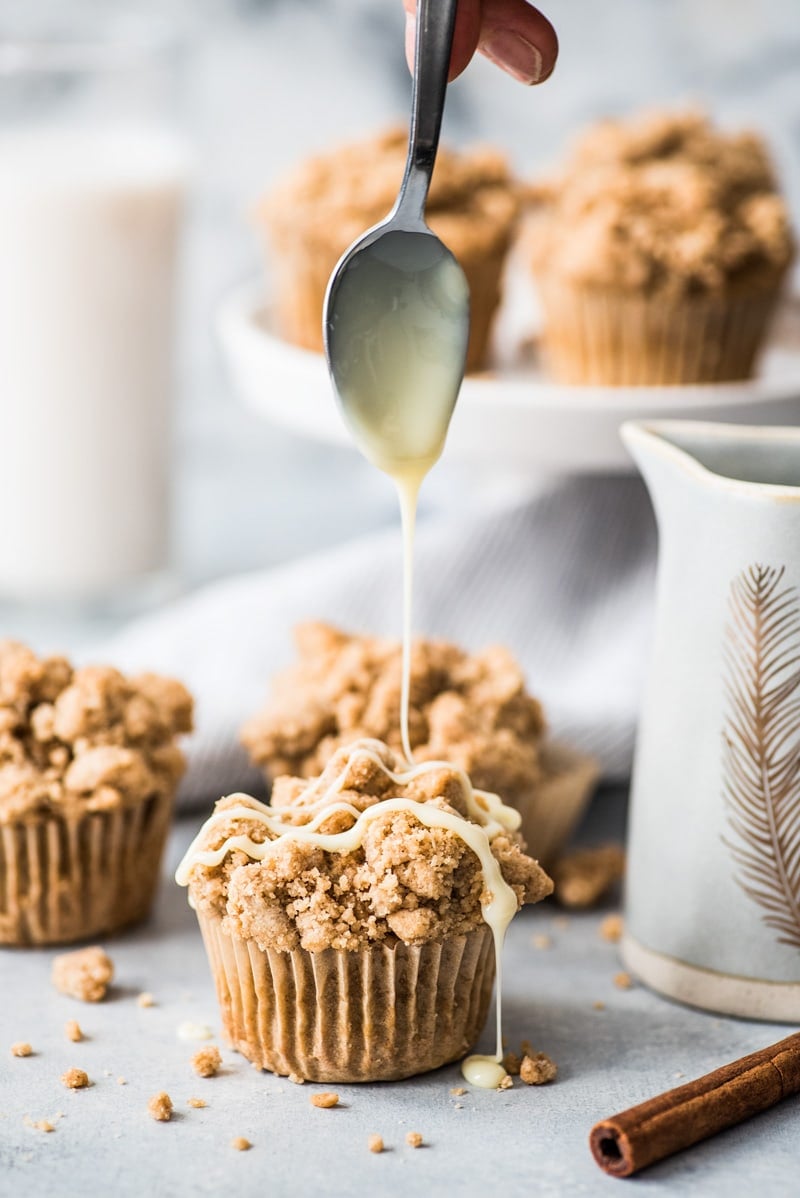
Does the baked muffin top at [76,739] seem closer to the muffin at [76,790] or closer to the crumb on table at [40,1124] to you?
the muffin at [76,790]

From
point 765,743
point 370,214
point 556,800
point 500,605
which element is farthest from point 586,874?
point 370,214

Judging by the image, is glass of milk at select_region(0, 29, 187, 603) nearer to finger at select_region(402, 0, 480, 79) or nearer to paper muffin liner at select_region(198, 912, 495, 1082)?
finger at select_region(402, 0, 480, 79)

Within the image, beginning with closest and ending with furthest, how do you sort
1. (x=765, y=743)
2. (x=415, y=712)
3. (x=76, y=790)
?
(x=765, y=743)
(x=76, y=790)
(x=415, y=712)

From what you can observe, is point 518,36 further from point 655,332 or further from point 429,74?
point 655,332

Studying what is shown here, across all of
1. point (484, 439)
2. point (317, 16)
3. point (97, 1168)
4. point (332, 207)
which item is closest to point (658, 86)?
point (317, 16)

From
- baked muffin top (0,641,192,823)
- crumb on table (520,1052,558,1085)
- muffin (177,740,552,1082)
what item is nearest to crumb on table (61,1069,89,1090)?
muffin (177,740,552,1082)

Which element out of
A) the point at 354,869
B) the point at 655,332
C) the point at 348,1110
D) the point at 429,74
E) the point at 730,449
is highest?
the point at 429,74
